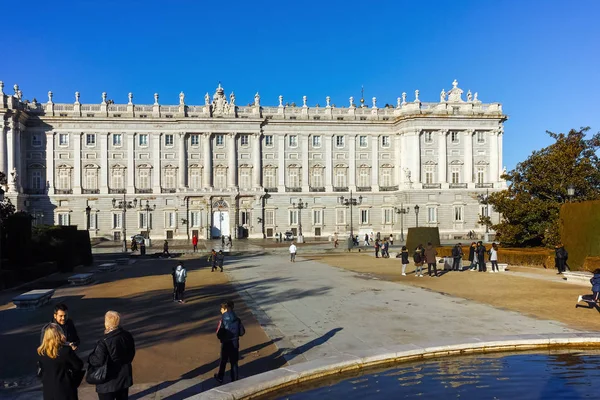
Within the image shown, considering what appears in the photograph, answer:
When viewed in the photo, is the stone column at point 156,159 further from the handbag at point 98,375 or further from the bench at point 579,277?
the handbag at point 98,375

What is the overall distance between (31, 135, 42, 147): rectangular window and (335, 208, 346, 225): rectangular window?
1476 inches

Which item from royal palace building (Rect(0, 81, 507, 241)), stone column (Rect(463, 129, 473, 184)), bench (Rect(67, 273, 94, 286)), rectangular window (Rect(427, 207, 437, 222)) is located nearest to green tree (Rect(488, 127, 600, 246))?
bench (Rect(67, 273, 94, 286))

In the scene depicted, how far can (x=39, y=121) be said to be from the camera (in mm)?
63250

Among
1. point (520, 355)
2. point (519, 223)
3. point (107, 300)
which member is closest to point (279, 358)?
point (520, 355)

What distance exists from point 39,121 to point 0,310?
2092 inches

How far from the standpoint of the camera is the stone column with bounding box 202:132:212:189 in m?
65.7

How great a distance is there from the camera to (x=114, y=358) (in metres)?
6.16

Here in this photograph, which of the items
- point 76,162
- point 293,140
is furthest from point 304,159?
point 76,162

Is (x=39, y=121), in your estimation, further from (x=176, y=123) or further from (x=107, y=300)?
(x=107, y=300)

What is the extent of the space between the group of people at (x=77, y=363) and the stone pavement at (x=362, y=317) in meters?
4.27

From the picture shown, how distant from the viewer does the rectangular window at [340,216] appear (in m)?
67.8

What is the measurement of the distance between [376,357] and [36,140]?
64076 millimetres

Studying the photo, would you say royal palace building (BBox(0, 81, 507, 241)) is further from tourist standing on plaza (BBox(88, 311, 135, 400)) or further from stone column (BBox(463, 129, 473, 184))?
tourist standing on plaza (BBox(88, 311, 135, 400))

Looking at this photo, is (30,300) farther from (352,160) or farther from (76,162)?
(352,160)
